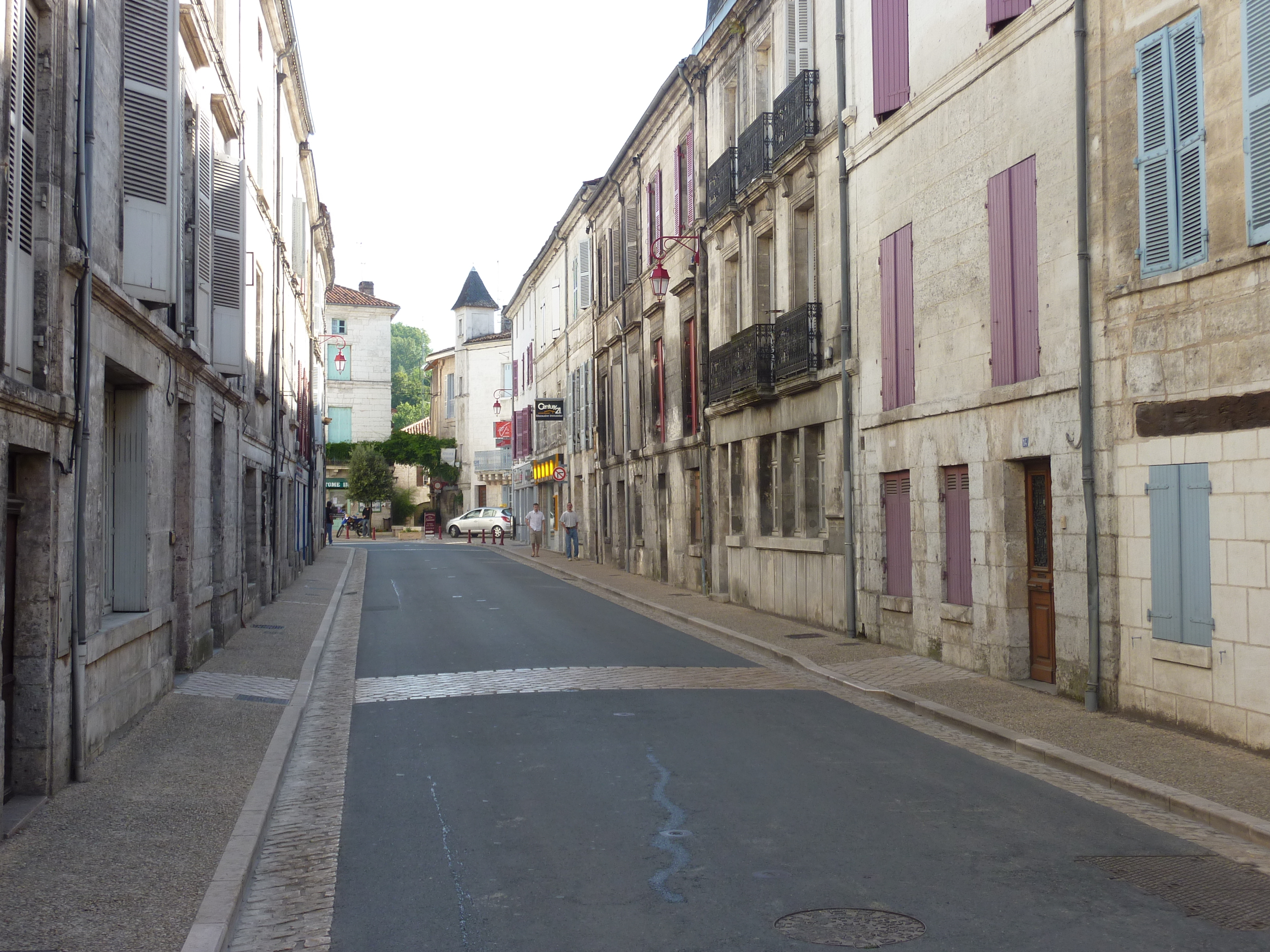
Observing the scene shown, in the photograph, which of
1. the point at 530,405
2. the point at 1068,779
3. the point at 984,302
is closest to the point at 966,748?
the point at 1068,779

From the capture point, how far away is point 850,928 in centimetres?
515

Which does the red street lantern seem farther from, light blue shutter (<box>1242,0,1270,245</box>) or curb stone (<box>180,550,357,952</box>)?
light blue shutter (<box>1242,0,1270,245</box>)

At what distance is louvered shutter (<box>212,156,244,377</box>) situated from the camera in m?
14.1

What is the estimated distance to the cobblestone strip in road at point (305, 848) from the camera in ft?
17.3

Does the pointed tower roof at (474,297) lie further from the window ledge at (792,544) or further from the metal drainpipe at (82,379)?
the metal drainpipe at (82,379)

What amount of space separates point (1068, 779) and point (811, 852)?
2.70 m

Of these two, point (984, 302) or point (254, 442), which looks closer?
point (984, 302)

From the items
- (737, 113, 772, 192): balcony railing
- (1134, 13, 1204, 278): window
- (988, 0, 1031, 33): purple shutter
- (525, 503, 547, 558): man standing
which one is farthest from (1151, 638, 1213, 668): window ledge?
(525, 503, 547, 558): man standing

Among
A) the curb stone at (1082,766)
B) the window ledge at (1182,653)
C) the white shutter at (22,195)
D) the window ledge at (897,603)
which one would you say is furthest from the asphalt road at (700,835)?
the window ledge at (897,603)

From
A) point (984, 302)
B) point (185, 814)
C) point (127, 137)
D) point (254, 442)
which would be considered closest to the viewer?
point (185, 814)

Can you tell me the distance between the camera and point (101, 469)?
351 inches

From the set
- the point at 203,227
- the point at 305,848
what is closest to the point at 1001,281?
the point at 203,227

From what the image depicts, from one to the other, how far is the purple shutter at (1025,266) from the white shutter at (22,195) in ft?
27.7

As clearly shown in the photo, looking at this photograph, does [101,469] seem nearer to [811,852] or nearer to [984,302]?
[811,852]
